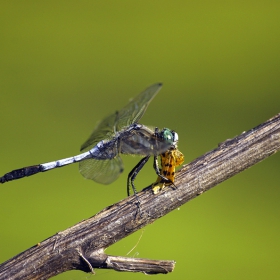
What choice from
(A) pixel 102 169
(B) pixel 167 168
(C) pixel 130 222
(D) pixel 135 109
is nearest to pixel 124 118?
(D) pixel 135 109

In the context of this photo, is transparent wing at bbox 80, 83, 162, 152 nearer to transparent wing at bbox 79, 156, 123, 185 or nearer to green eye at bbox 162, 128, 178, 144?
transparent wing at bbox 79, 156, 123, 185

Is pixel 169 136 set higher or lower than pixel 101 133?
lower

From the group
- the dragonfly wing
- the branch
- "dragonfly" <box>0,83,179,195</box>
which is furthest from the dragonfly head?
the branch

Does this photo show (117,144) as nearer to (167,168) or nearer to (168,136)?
(168,136)

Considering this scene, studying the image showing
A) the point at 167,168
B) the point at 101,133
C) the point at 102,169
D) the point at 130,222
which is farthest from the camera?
the point at 101,133

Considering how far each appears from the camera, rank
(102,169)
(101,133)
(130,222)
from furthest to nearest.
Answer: (101,133), (102,169), (130,222)

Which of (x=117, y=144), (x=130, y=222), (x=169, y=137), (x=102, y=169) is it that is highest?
(x=117, y=144)

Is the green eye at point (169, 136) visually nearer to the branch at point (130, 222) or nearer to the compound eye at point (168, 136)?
the compound eye at point (168, 136)
